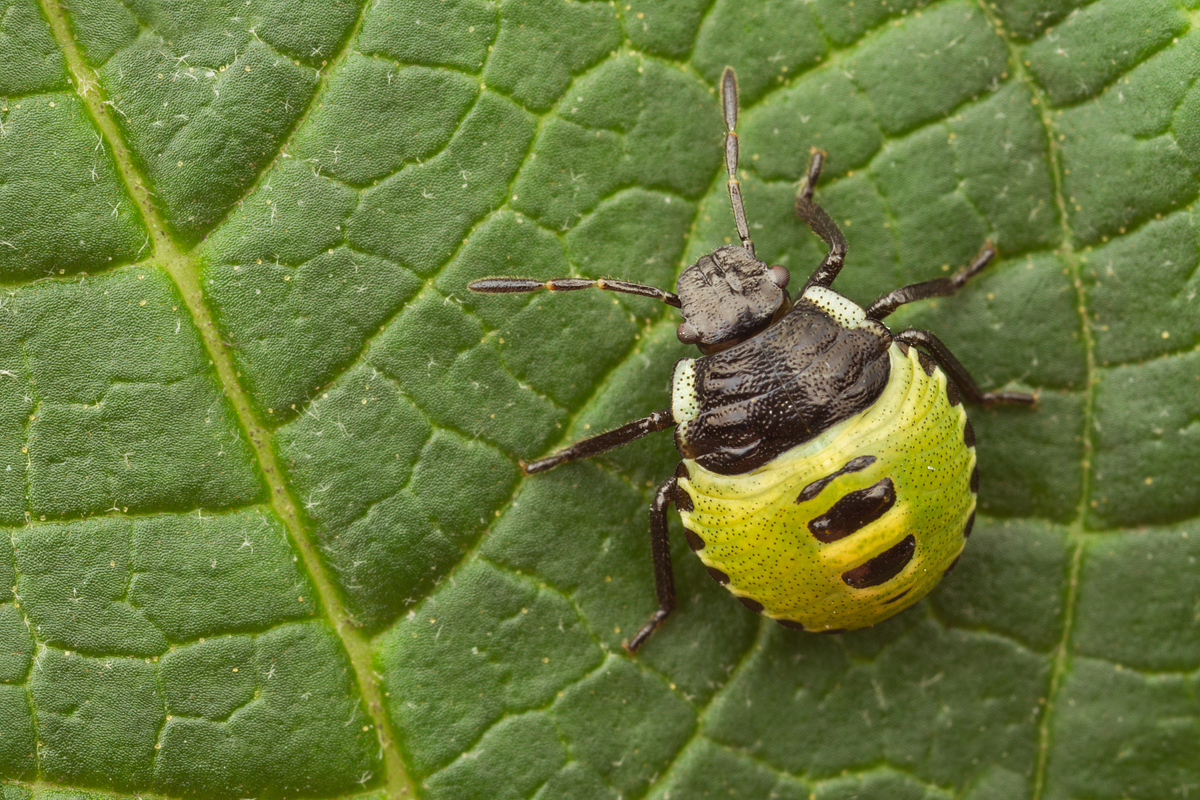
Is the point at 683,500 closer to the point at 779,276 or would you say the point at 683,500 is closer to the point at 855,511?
the point at 855,511

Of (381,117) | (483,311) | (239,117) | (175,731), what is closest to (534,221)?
(483,311)

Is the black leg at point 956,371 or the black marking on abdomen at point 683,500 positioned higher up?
the black marking on abdomen at point 683,500

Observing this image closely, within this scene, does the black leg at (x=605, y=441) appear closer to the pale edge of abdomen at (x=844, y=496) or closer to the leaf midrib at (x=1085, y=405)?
the pale edge of abdomen at (x=844, y=496)

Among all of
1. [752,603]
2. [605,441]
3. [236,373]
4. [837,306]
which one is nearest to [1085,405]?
[837,306]

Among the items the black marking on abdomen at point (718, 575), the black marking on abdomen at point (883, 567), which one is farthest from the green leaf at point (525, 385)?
the black marking on abdomen at point (883, 567)

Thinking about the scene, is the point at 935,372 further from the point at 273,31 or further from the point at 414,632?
the point at 273,31

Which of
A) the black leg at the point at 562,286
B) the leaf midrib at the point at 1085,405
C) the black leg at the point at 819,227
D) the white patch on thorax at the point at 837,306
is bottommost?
the leaf midrib at the point at 1085,405
